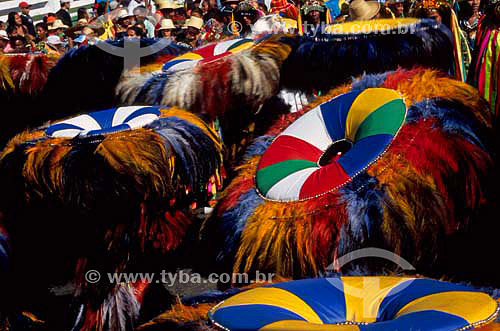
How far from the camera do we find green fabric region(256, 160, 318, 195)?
117 inches

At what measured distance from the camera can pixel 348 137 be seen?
3.15 meters

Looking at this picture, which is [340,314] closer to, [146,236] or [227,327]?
[227,327]

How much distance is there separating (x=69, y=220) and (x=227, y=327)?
4.55 feet

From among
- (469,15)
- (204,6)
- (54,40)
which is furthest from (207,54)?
(54,40)

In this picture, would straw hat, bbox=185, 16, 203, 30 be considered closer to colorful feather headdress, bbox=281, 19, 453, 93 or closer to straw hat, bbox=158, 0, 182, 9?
straw hat, bbox=158, 0, 182, 9

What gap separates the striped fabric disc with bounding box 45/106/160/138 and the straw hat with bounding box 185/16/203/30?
4.48m

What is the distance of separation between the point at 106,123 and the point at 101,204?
2.09ft

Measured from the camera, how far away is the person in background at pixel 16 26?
1057 centimetres

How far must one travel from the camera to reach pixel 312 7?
23.1ft

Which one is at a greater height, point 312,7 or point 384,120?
point 384,120

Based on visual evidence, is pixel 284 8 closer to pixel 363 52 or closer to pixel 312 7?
pixel 312 7

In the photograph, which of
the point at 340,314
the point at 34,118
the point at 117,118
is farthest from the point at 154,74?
the point at 340,314

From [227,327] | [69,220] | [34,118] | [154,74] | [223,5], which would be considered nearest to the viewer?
[227,327]

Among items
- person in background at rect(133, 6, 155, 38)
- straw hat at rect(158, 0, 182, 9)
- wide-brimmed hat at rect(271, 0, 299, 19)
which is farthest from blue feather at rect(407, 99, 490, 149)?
straw hat at rect(158, 0, 182, 9)
